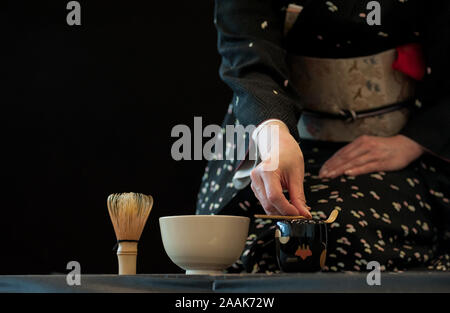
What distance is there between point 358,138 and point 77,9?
1.01m

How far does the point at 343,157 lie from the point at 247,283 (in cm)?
62

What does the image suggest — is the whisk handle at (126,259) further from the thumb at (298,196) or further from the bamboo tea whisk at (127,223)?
the thumb at (298,196)

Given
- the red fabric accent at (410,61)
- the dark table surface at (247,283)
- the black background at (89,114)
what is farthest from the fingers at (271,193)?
the black background at (89,114)

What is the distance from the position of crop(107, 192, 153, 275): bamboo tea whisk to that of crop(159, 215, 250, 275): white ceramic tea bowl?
33mm

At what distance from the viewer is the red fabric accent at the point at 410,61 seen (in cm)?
113

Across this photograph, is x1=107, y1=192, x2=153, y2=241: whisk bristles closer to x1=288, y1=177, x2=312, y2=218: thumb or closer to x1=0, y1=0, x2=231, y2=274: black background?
x1=288, y1=177, x2=312, y2=218: thumb

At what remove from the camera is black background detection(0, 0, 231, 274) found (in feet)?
5.90

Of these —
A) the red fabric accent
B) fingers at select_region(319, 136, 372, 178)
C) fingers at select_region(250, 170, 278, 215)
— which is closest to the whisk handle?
fingers at select_region(250, 170, 278, 215)

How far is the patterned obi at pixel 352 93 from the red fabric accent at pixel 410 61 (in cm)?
1

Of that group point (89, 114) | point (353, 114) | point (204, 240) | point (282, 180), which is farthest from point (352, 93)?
point (89, 114)
